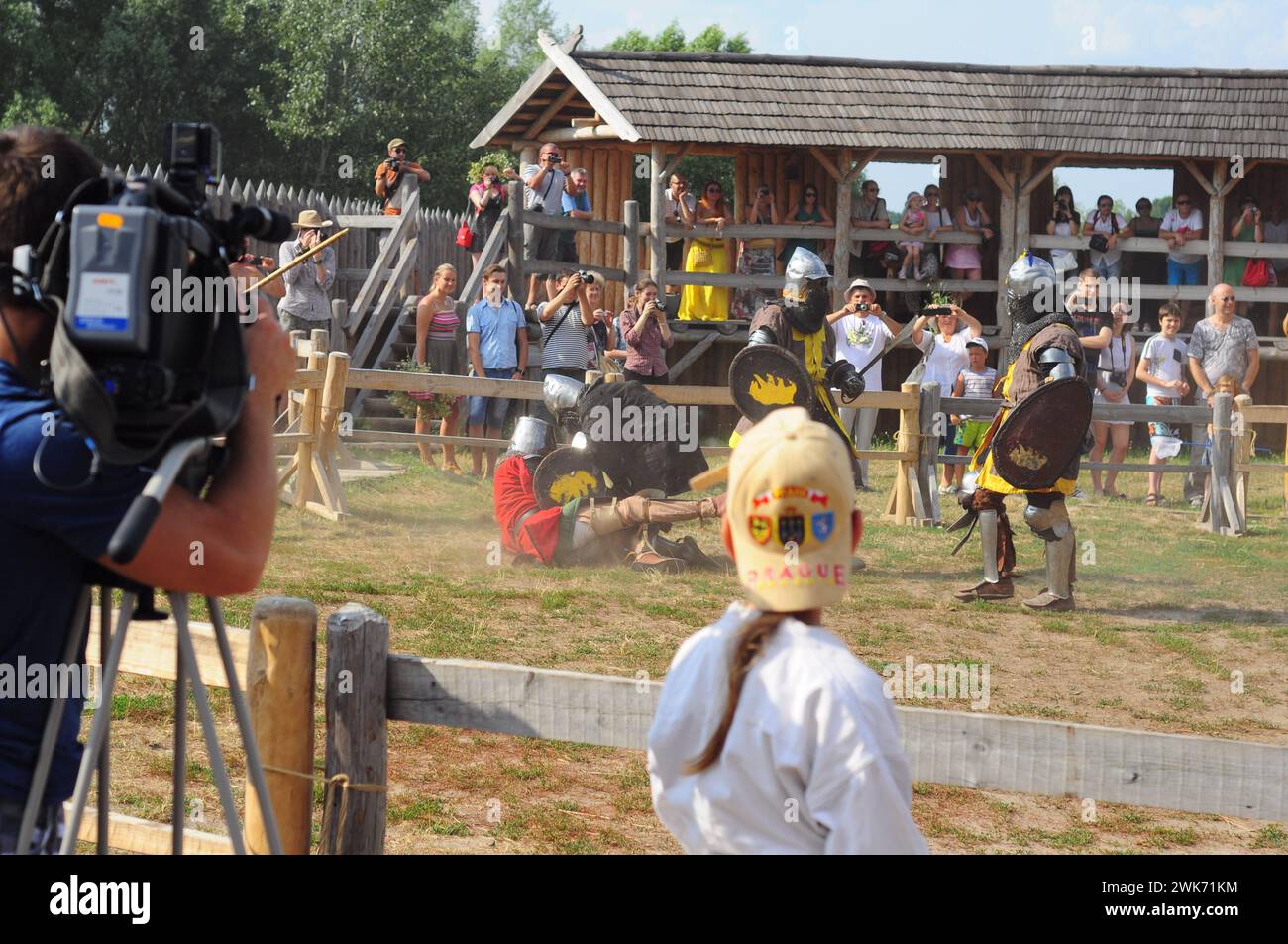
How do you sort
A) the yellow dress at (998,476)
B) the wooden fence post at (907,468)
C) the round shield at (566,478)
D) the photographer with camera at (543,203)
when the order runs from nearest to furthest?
the yellow dress at (998,476), the round shield at (566,478), the wooden fence post at (907,468), the photographer with camera at (543,203)

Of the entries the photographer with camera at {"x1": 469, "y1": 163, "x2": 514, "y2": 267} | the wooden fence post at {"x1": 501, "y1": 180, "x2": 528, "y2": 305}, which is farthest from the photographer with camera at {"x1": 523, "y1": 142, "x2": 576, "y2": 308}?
the photographer with camera at {"x1": 469, "y1": 163, "x2": 514, "y2": 267}

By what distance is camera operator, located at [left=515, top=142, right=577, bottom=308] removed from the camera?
1689 cm

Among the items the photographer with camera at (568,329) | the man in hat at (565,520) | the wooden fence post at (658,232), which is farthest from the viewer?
the wooden fence post at (658,232)

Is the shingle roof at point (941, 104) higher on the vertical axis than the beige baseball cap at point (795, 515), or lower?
higher

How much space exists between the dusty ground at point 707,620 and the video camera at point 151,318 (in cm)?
308

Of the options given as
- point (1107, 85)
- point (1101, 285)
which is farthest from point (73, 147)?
point (1107, 85)

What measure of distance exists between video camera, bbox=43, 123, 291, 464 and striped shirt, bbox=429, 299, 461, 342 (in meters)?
13.1

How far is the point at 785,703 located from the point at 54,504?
1.11m

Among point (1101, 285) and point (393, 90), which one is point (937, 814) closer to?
point (1101, 285)

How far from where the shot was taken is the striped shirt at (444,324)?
50.1 feet

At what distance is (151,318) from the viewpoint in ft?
6.84

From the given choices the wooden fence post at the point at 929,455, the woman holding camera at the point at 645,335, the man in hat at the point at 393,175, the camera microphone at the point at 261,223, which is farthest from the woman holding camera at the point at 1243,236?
the camera microphone at the point at 261,223

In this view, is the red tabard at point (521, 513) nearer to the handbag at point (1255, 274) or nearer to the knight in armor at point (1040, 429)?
the knight in armor at point (1040, 429)

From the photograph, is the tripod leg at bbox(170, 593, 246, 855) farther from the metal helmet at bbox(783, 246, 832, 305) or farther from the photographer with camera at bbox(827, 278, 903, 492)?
the photographer with camera at bbox(827, 278, 903, 492)
